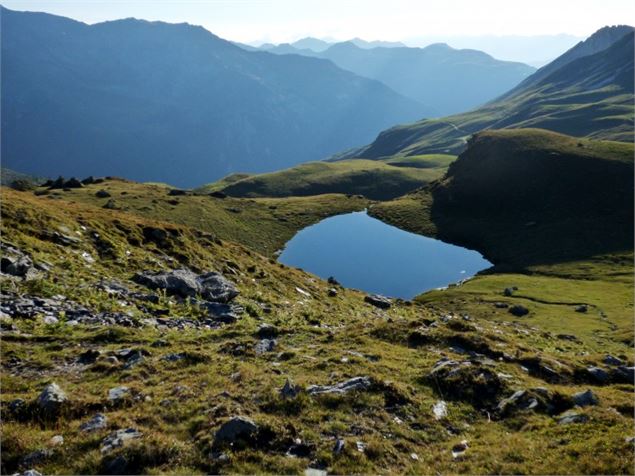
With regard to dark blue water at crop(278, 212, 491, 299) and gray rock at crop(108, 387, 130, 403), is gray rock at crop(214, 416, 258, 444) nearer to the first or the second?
gray rock at crop(108, 387, 130, 403)

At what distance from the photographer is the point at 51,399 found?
57.7 feet

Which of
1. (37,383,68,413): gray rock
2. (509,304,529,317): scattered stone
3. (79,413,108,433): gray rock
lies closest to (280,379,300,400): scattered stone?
(79,413,108,433): gray rock

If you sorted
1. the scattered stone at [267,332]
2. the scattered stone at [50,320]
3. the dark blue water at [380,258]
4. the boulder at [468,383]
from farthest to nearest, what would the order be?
1. the dark blue water at [380,258]
2. the scattered stone at [267,332]
3. the scattered stone at [50,320]
4. the boulder at [468,383]

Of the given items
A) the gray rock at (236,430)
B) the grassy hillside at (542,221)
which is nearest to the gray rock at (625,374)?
the gray rock at (236,430)

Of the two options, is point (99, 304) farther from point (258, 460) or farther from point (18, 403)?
point (258, 460)

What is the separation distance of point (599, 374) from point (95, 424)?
997 inches

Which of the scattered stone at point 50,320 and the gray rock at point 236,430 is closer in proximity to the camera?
the gray rock at point 236,430

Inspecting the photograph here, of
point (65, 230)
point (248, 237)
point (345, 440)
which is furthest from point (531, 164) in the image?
point (345, 440)

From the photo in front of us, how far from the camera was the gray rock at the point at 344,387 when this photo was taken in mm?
20250

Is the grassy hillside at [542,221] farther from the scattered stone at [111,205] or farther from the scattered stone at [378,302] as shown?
the scattered stone at [111,205]

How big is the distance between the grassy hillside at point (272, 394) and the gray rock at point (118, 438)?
0.19 metres

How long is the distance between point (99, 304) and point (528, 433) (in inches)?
1006

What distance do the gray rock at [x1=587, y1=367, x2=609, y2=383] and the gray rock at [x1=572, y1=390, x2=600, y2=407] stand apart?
558 centimetres

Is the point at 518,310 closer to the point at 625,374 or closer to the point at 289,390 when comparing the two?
the point at 625,374
